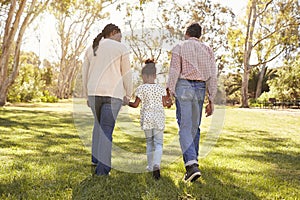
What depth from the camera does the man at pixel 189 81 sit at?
4430 millimetres

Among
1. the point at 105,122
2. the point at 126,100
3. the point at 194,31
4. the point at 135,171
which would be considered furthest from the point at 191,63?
the point at 135,171

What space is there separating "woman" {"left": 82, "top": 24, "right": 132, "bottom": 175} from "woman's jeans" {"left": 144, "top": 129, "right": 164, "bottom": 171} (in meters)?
0.50

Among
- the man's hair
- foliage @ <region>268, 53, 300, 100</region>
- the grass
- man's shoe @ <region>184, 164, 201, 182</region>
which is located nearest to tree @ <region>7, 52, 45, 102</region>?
the grass

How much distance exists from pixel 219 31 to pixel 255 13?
339 cm

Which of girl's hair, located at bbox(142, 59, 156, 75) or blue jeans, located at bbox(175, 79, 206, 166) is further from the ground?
girl's hair, located at bbox(142, 59, 156, 75)

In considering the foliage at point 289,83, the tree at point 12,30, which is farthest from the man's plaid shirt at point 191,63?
the foliage at point 289,83

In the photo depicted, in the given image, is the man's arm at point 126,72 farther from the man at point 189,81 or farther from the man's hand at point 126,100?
the man at point 189,81

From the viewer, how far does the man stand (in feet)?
14.5

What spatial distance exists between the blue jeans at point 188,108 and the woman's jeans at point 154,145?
26 cm

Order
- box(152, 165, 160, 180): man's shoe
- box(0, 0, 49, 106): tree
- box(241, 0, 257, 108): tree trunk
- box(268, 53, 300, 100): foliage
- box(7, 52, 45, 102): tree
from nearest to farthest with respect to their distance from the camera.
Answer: box(152, 165, 160, 180): man's shoe < box(0, 0, 49, 106): tree < box(7, 52, 45, 102): tree < box(241, 0, 257, 108): tree trunk < box(268, 53, 300, 100): foliage

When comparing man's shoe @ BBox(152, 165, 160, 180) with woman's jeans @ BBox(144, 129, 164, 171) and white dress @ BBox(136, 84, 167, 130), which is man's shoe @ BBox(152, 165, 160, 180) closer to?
woman's jeans @ BBox(144, 129, 164, 171)

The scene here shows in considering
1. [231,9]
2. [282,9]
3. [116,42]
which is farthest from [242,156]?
[231,9]

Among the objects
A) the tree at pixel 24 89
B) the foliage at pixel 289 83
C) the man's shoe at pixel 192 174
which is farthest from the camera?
the foliage at pixel 289 83

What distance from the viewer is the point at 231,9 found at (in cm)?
3303
